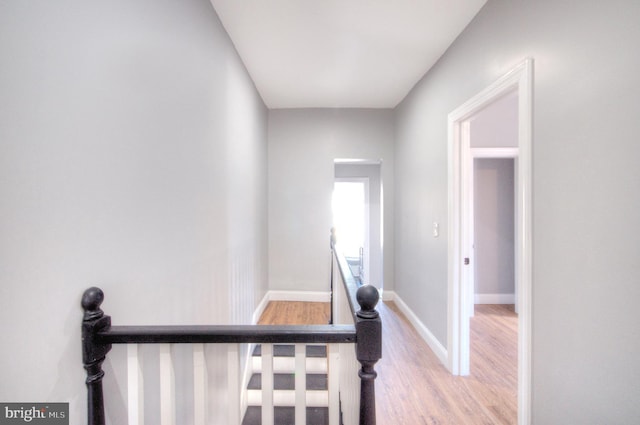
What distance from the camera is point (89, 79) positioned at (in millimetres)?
830

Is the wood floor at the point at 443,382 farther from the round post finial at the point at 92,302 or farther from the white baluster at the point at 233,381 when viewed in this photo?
the round post finial at the point at 92,302

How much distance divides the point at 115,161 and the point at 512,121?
14.2 feet

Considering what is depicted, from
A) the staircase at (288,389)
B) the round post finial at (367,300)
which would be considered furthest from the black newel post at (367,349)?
the staircase at (288,389)

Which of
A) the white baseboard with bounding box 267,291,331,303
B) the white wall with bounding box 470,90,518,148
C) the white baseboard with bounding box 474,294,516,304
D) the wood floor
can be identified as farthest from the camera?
the white baseboard with bounding box 474,294,516,304

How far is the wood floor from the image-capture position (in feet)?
6.07

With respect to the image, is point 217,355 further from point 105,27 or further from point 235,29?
point 235,29

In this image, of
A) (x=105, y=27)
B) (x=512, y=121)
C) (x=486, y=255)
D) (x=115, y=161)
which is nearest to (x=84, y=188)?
(x=115, y=161)

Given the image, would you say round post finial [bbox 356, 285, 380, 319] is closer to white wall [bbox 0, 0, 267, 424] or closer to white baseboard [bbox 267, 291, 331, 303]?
white wall [bbox 0, 0, 267, 424]

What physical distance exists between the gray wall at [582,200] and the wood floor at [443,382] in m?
0.60

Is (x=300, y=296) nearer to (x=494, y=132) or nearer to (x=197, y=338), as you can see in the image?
(x=197, y=338)

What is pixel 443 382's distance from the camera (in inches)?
86.0

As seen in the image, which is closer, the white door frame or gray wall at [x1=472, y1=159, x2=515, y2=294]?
the white door frame

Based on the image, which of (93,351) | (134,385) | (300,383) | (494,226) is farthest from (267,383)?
(494,226)

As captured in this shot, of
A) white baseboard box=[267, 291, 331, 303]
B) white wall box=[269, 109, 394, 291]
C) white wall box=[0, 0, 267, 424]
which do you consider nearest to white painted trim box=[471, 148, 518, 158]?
white wall box=[269, 109, 394, 291]
